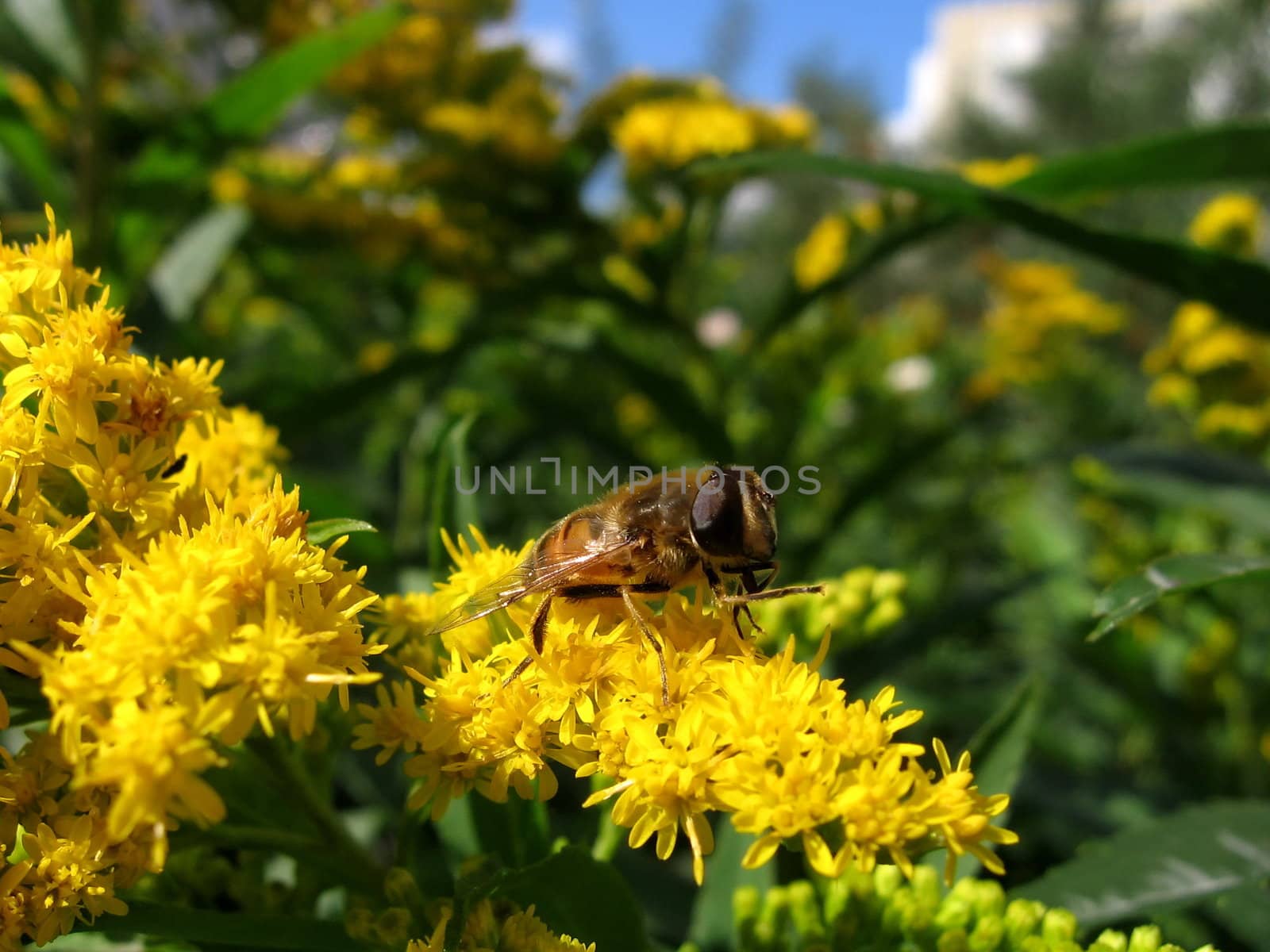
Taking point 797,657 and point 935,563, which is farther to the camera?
point 935,563

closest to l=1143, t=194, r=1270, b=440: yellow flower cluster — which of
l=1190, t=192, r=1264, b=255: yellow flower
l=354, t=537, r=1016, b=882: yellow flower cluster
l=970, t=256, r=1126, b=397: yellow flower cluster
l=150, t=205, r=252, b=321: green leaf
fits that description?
l=1190, t=192, r=1264, b=255: yellow flower

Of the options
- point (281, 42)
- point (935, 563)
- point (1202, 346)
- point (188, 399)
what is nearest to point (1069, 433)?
point (935, 563)

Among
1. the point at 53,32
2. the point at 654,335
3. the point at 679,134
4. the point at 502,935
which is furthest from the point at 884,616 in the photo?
the point at 654,335

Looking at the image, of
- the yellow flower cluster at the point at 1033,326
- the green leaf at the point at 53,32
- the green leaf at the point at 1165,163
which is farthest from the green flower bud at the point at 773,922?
the yellow flower cluster at the point at 1033,326

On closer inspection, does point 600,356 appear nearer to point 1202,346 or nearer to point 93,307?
point 93,307

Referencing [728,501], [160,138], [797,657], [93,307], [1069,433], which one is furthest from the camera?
[1069,433]

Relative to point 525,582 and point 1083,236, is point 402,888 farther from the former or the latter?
point 1083,236
